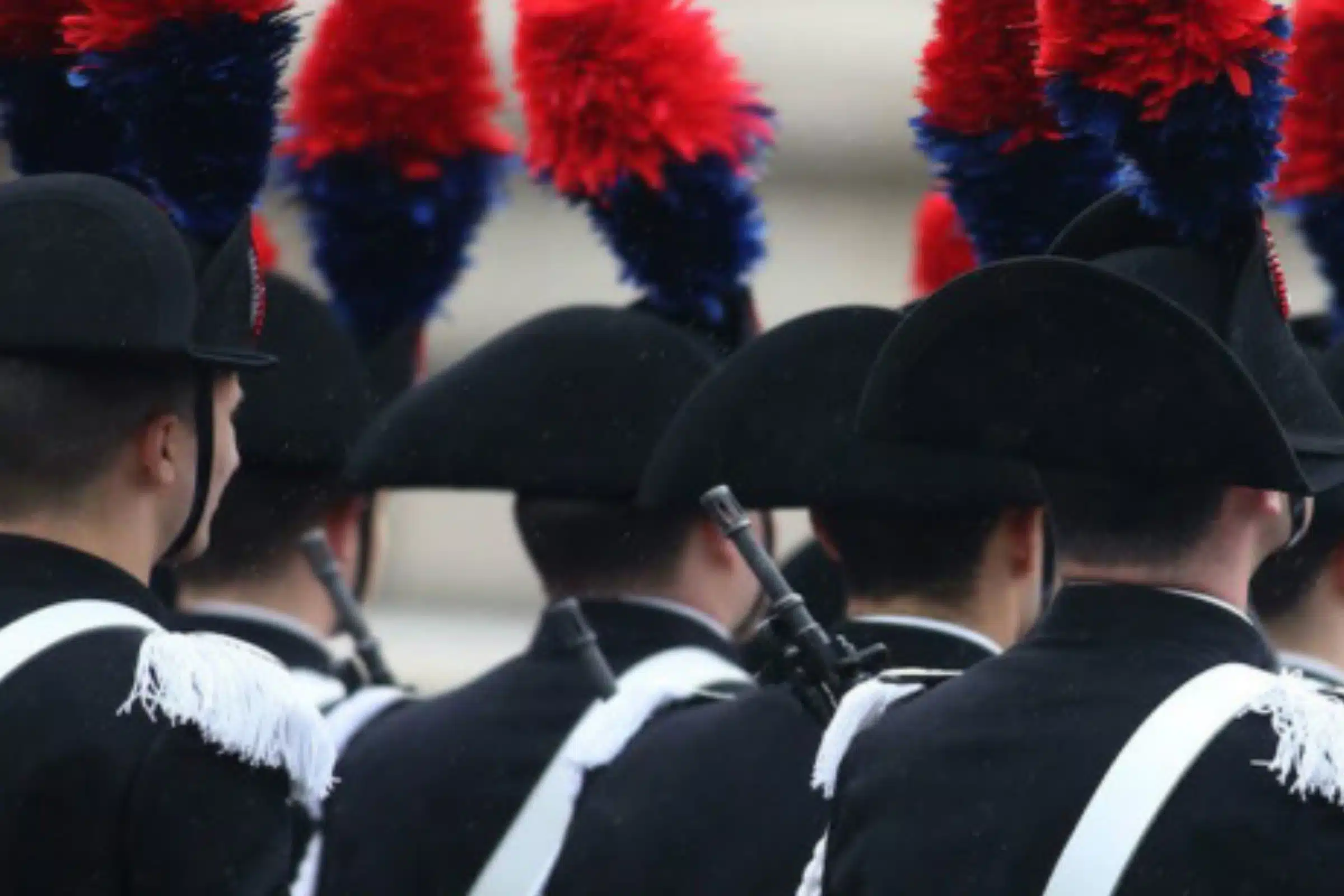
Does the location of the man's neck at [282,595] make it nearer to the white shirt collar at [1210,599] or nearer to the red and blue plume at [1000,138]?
the red and blue plume at [1000,138]

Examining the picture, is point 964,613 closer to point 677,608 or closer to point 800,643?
point 800,643

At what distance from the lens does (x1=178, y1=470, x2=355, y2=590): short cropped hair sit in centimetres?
650

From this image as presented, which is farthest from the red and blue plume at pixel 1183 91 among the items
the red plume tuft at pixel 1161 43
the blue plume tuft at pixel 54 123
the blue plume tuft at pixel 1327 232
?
the blue plume tuft at pixel 1327 232

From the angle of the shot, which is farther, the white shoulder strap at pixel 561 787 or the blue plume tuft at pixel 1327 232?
the blue plume tuft at pixel 1327 232

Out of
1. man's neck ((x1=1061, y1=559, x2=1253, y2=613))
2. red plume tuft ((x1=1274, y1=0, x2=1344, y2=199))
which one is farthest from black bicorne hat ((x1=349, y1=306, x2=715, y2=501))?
man's neck ((x1=1061, y1=559, x2=1253, y2=613))

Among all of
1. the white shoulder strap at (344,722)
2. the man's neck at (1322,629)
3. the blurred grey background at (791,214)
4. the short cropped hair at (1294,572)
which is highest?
the short cropped hair at (1294,572)

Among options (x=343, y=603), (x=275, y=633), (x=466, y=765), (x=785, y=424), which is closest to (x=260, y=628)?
(x=275, y=633)

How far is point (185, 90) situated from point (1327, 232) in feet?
7.39

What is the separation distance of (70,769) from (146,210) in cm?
76

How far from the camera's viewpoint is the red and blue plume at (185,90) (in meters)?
4.62

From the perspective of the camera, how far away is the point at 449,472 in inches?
235

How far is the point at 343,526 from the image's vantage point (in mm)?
6730

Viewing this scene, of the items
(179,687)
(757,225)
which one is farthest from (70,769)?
(757,225)

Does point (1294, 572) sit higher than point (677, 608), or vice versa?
point (1294, 572)
